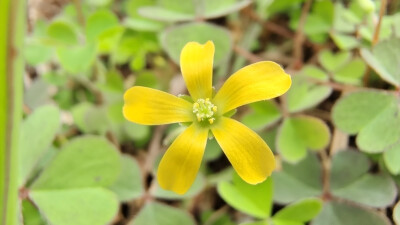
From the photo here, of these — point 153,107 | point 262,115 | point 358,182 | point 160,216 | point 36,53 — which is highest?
point 153,107

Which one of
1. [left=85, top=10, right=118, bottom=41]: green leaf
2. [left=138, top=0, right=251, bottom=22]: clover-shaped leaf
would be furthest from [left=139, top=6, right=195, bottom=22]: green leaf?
[left=85, top=10, right=118, bottom=41]: green leaf

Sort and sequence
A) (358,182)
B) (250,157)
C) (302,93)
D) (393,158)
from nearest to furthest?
(250,157) < (393,158) < (358,182) < (302,93)

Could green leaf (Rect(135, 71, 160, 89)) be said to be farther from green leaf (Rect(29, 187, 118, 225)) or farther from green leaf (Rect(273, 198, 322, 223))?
green leaf (Rect(273, 198, 322, 223))

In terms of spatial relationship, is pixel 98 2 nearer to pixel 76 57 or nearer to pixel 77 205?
pixel 76 57

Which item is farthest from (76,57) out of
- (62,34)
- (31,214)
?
(31,214)

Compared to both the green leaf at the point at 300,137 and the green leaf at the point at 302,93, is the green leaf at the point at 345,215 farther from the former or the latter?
the green leaf at the point at 302,93

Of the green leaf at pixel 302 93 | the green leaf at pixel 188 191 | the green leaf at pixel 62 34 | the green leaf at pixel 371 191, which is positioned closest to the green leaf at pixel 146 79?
the green leaf at pixel 62 34
